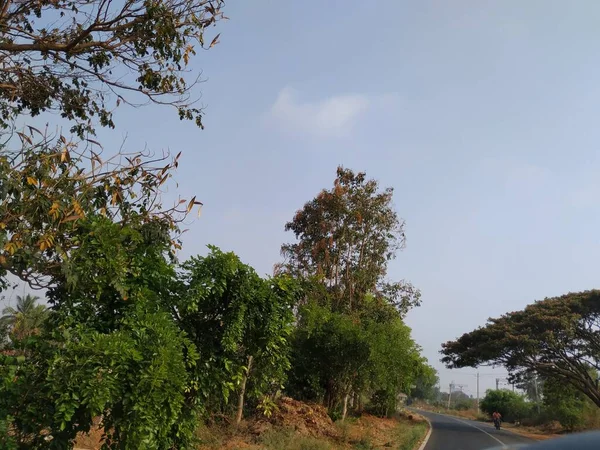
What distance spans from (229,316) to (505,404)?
2140 inches

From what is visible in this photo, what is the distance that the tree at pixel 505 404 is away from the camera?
53.5 meters

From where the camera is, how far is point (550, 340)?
31.5m

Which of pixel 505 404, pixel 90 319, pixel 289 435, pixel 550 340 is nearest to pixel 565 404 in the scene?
pixel 550 340

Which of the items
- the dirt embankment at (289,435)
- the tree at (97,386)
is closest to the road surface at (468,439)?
the dirt embankment at (289,435)

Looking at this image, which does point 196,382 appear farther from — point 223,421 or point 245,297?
point 223,421

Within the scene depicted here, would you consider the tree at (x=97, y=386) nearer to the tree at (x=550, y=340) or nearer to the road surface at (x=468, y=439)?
the road surface at (x=468, y=439)

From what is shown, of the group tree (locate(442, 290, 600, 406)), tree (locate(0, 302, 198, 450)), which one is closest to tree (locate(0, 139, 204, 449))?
tree (locate(0, 302, 198, 450))

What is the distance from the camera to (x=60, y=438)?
642cm

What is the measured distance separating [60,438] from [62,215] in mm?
2581

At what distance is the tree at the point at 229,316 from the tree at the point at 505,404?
165ft

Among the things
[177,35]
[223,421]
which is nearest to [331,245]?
Answer: [223,421]

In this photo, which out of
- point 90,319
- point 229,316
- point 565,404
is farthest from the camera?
point 565,404

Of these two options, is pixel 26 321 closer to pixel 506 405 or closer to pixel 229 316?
pixel 229 316

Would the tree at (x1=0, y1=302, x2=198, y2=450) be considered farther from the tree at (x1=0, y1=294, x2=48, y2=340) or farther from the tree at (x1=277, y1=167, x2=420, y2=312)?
the tree at (x1=277, y1=167, x2=420, y2=312)
